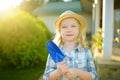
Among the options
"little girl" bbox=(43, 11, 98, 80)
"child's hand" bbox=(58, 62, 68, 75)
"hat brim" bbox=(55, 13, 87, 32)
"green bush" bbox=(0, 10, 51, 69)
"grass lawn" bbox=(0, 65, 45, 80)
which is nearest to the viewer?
"child's hand" bbox=(58, 62, 68, 75)

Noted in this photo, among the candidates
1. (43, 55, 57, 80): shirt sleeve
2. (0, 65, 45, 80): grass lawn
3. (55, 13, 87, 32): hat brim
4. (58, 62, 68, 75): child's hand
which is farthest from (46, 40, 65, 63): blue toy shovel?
(0, 65, 45, 80): grass lawn

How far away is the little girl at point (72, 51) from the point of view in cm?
258

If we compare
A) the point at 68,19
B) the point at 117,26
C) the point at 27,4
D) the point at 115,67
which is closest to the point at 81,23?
the point at 68,19

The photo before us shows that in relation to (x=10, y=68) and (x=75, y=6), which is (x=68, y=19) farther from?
(x=75, y=6)

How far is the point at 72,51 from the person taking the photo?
2.68 meters

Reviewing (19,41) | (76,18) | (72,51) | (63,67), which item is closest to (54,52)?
(63,67)

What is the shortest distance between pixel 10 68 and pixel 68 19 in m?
4.67

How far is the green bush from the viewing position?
678 centimetres

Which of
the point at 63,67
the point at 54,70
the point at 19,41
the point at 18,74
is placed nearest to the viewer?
the point at 63,67

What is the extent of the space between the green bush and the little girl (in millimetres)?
4160

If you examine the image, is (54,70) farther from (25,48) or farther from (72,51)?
(25,48)

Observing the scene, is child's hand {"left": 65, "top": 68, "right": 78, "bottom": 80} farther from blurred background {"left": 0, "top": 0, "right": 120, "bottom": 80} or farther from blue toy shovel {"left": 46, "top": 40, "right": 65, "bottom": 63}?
blurred background {"left": 0, "top": 0, "right": 120, "bottom": 80}

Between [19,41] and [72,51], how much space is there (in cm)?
452

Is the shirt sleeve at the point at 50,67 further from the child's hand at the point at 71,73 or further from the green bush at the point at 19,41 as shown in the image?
the green bush at the point at 19,41
